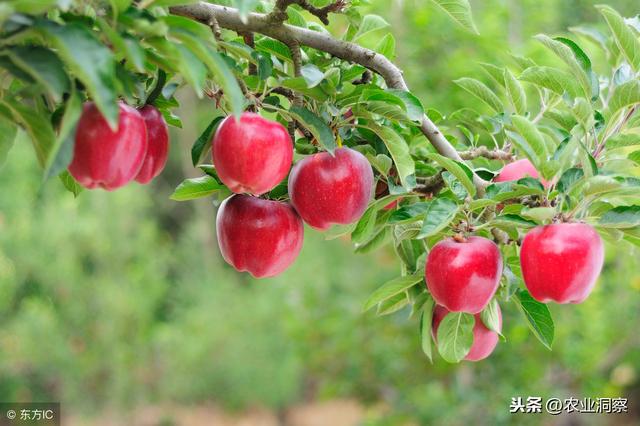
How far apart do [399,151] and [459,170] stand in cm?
7

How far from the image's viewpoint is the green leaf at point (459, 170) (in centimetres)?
71

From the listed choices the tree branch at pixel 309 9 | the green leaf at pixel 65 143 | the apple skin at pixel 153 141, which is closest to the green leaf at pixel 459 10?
the tree branch at pixel 309 9

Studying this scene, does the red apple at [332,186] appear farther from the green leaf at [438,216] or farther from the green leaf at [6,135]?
the green leaf at [6,135]

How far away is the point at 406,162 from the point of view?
0.75 meters

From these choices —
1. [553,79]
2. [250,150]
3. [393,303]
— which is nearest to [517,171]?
[553,79]

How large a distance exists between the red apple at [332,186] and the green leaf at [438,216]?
8 centimetres

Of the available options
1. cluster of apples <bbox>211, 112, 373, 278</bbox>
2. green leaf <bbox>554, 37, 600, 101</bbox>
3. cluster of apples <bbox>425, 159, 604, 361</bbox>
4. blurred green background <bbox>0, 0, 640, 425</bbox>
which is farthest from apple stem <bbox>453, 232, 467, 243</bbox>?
blurred green background <bbox>0, 0, 640, 425</bbox>

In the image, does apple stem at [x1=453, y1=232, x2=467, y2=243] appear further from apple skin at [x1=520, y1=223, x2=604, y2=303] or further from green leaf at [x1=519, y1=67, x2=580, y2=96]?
green leaf at [x1=519, y1=67, x2=580, y2=96]

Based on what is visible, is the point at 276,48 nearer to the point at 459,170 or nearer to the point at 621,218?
the point at 459,170

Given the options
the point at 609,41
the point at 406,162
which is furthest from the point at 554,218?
the point at 609,41

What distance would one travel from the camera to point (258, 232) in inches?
31.1

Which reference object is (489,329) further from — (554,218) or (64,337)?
(64,337)

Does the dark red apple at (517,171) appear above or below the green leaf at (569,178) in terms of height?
below

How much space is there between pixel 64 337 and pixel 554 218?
3.27m
